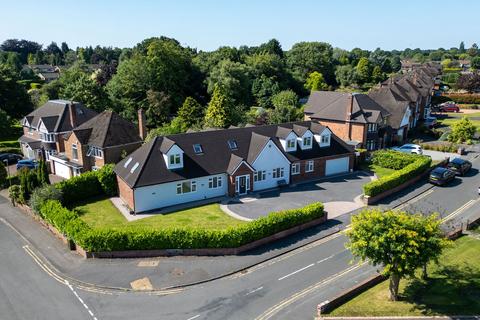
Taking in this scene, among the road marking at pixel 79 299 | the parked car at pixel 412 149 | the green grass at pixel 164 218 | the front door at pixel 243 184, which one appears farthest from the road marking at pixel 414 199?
the road marking at pixel 79 299

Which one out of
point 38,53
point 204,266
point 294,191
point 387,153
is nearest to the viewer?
point 204,266

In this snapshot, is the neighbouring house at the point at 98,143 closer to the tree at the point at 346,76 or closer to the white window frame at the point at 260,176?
the white window frame at the point at 260,176

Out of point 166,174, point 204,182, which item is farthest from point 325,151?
point 166,174

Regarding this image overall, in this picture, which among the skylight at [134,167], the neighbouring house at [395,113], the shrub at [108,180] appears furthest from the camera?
the neighbouring house at [395,113]

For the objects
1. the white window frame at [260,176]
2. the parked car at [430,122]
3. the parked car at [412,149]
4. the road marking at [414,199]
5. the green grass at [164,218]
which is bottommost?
the green grass at [164,218]

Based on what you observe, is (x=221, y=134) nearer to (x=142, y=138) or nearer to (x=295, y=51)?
(x=142, y=138)

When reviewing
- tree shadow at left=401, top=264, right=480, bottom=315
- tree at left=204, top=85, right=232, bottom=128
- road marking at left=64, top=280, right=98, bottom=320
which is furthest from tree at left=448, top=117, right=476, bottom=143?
road marking at left=64, top=280, right=98, bottom=320
